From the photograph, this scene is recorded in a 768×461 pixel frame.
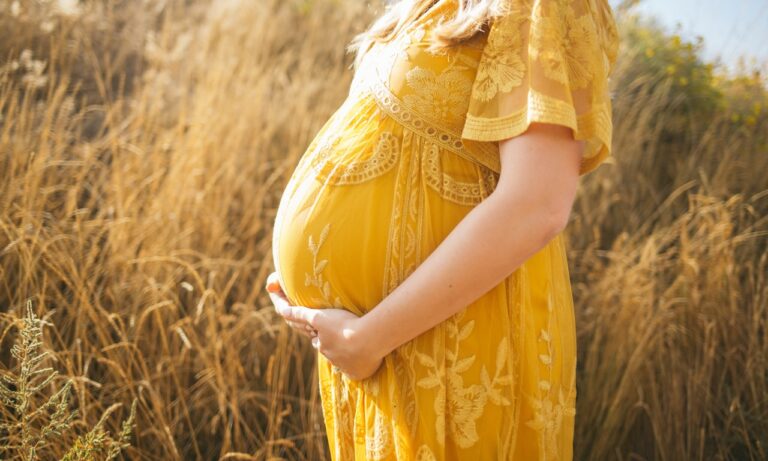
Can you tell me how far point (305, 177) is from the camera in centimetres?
113

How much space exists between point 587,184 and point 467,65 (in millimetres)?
2331

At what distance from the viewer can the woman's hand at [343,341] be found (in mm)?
947

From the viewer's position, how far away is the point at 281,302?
120 cm

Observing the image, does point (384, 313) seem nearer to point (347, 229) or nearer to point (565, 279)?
point (347, 229)

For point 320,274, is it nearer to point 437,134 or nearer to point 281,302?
point 281,302

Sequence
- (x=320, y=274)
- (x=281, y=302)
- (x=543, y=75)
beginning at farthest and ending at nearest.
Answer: (x=281, y=302)
(x=320, y=274)
(x=543, y=75)

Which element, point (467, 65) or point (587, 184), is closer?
point (467, 65)

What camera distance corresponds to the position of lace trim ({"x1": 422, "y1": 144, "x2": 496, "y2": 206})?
979 mm

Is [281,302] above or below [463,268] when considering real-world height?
below

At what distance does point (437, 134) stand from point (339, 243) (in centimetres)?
26

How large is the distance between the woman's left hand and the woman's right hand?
0.04m

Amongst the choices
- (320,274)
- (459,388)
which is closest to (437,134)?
(320,274)

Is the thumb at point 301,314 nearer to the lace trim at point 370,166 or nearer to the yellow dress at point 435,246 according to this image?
the yellow dress at point 435,246

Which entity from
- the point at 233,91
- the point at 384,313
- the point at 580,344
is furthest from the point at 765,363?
the point at 233,91
